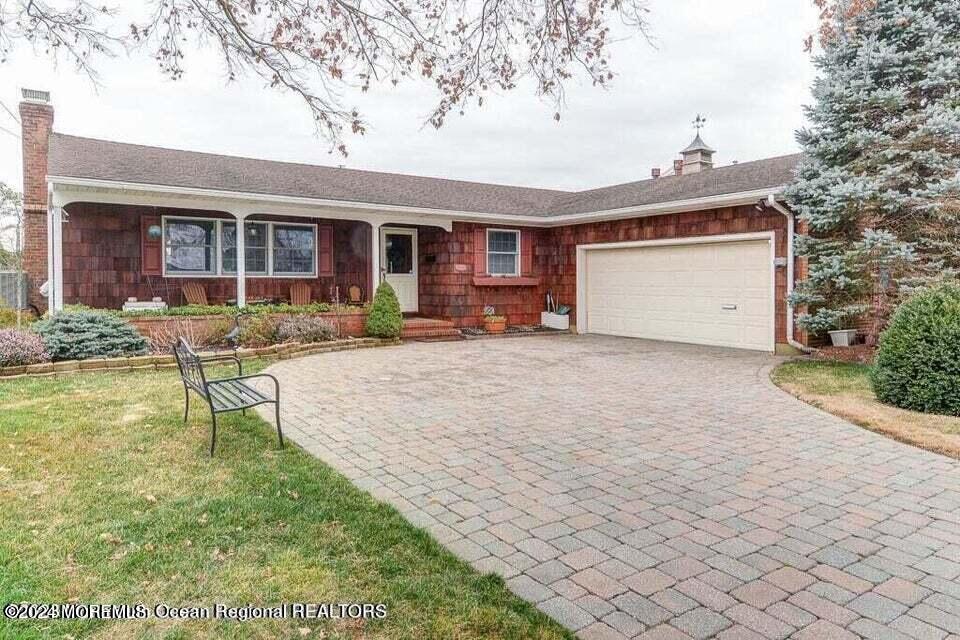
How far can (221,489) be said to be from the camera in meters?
4.06

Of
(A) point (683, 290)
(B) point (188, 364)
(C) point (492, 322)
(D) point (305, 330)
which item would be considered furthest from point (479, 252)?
(B) point (188, 364)

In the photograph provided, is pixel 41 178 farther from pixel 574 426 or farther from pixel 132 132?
pixel 574 426

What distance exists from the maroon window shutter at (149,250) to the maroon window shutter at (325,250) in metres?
3.44

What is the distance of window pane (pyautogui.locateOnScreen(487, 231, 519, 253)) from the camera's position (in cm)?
1593

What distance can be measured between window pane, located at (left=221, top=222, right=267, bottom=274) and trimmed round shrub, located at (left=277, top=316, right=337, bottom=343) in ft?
9.49

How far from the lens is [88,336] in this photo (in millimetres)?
9266

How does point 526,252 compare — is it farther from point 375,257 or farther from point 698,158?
point 698,158

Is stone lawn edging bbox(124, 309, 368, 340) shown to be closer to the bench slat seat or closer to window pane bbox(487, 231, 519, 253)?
window pane bbox(487, 231, 519, 253)

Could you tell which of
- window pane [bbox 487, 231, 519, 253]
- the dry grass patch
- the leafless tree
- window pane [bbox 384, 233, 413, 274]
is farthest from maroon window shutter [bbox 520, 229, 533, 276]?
the leafless tree

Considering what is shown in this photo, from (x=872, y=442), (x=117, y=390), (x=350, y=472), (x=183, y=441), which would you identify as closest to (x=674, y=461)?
(x=872, y=442)

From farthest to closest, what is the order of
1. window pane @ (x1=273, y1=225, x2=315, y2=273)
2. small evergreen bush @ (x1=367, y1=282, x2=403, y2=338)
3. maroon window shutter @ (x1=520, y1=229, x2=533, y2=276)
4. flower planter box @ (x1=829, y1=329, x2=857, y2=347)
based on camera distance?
maroon window shutter @ (x1=520, y1=229, x2=533, y2=276) < window pane @ (x1=273, y1=225, x2=315, y2=273) < small evergreen bush @ (x1=367, y1=282, x2=403, y2=338) < flower planter box @ (x1=829, y1=329, x2=857, y2=347)

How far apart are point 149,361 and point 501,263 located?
903 centimetres

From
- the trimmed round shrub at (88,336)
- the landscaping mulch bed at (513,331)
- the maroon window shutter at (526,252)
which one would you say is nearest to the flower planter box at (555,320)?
the landscaping mulch bed at (513,331)

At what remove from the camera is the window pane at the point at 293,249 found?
47.2 feet
